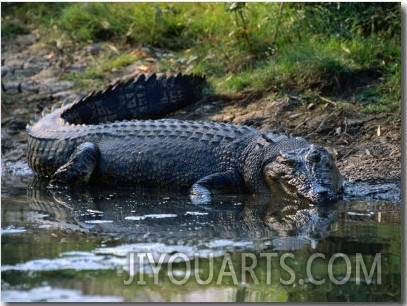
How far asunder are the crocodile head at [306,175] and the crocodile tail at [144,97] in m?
2.26

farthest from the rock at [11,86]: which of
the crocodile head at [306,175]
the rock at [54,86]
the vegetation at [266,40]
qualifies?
the crocodile head at [306,175]

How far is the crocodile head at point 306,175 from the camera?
18.8ft

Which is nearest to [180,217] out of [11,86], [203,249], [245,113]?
[203,249]

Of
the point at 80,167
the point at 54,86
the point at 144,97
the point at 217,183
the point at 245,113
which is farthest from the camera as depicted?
the point at 54,86

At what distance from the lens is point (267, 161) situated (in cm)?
618

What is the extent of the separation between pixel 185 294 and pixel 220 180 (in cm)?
245

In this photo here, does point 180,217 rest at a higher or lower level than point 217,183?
→ lower

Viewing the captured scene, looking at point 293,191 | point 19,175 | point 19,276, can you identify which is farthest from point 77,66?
point 19,276

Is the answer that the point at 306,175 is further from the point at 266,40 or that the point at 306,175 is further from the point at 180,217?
the point at 266,40

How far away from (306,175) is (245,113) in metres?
2.00

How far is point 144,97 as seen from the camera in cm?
816

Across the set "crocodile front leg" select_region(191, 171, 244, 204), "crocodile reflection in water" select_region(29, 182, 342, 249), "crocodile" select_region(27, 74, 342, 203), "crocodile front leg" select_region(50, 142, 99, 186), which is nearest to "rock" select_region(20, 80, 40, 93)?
"crocodile" select_region(27, 74, 342, 203)

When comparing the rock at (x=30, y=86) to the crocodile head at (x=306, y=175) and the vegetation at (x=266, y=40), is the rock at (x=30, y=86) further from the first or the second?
the crocodile head at (x=306, y=175)

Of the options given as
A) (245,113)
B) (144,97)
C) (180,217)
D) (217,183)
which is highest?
(144,97)
